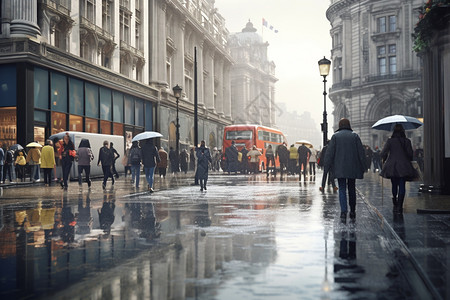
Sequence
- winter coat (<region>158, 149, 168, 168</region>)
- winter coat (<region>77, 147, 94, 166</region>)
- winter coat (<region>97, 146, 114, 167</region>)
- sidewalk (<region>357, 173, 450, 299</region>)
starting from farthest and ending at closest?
1. winter coat (<region>158, 149, 168, 168</region>)
2. winter coat (<region>97, 146, 114, 167</region>)
3. winter coat (<region>77, 147, 94, 166</region>)
4. sidewalk (<region>357, 173, 450, 299</region>)

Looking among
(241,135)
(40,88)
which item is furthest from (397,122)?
(241,135)

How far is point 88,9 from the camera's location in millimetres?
30812

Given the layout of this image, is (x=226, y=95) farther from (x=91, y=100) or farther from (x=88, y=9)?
(x=91, y=100)

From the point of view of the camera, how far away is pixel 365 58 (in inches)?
2434

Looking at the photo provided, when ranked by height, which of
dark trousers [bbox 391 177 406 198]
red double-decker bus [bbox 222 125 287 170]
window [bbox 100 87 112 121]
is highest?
window [bbox 100 87 112 121]

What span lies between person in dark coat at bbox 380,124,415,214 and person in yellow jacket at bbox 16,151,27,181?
55.9 feet

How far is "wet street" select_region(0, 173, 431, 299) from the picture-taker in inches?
182

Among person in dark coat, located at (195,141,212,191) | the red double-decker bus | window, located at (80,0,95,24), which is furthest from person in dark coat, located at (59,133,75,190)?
the red double-decker bus

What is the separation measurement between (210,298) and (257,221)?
17.1 feet

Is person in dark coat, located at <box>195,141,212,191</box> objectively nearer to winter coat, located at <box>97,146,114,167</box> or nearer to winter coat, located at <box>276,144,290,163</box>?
winter coat, located at <box>97,146,114,167</box>

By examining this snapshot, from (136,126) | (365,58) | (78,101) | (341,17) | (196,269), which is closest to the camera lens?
(196,269)

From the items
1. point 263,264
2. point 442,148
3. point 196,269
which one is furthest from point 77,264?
point 442,148

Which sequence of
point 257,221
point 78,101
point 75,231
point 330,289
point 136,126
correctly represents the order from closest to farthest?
point 330,289
point 75,231
point 257,221
point 78,101
point 136,126

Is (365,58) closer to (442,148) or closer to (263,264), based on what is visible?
(442,148)
